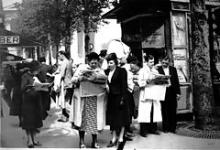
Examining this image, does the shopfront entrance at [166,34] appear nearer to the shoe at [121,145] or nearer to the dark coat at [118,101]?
the dark coat at [118,101]

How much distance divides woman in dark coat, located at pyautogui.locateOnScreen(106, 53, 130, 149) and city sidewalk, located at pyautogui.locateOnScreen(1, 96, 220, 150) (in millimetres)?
426

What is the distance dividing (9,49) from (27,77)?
63 centimetres

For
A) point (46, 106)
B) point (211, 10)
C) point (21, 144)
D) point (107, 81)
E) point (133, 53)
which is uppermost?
point (211, 10)

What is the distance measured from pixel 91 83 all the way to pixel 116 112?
566 mm

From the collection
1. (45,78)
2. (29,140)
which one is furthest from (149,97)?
(29,140)

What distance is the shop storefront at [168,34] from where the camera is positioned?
21.4 ft

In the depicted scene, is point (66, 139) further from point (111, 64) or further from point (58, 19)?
point (58, 19)

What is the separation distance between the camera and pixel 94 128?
206 inches

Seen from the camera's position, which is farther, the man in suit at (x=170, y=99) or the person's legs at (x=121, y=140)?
the man in suit at (x=170, y=99)

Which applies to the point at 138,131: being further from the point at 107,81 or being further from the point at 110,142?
the point at 107,81

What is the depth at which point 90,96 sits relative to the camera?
5.26m

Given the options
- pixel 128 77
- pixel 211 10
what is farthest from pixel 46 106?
pixel 211 10

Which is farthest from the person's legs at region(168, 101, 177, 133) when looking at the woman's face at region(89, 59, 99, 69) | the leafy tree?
the leafy tree

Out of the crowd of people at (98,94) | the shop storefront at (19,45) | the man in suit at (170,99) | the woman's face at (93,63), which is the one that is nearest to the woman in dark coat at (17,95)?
the crowd of people at (98,94)
